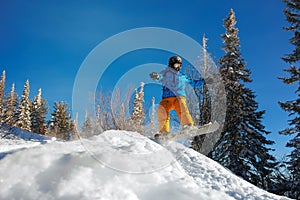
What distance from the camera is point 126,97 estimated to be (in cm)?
1382

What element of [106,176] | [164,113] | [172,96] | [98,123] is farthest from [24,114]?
[106,176]

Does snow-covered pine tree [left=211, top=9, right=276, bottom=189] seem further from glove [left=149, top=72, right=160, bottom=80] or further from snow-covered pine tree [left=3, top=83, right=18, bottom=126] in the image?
snow-covered pine tree [left=3, top=83, right=18, bottom=126]

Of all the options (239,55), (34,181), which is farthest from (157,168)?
(239,55)

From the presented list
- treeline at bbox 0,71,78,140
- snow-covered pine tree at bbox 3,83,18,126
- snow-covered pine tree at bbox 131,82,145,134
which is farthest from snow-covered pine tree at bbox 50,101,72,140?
snow-covered pine tree at bbox 131,82,145,134

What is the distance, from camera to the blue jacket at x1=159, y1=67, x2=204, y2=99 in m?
6.57

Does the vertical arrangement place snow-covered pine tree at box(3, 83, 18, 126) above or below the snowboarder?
above

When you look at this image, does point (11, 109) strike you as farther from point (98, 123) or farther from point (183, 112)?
point (183, 112)

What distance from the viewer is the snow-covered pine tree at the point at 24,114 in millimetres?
35459

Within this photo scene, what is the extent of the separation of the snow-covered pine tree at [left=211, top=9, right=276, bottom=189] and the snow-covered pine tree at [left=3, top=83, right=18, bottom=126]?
19.3m

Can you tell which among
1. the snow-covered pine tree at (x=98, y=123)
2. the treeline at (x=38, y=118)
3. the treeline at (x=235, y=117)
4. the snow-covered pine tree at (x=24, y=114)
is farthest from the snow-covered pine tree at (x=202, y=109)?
the snow-covered pine tree at (x=24, y=114)

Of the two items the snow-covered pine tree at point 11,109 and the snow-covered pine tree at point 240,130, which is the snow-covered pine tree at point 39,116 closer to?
the snow-covered pine tree at point 11,109

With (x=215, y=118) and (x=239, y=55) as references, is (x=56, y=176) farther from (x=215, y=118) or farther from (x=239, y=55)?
(x=239, y=55)

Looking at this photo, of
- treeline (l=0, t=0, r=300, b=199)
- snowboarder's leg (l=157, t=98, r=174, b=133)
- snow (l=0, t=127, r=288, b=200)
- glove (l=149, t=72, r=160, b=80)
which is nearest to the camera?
snow (l=0, t=127, r=288, b=200)

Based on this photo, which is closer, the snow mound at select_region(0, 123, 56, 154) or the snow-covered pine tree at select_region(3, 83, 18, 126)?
the snow mound at select_region(0, 123, 56, 154)
